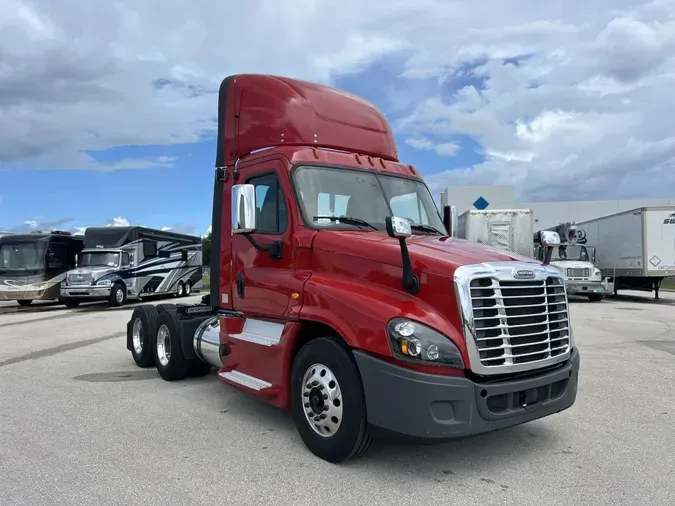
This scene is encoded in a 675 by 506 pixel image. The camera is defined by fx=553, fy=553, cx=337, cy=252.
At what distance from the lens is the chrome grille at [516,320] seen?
12.7 feet

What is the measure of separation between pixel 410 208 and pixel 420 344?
210 cm

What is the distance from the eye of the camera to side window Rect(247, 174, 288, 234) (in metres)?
5.07

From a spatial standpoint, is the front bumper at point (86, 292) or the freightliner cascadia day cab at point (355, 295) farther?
the front bumper at point (86, 292)

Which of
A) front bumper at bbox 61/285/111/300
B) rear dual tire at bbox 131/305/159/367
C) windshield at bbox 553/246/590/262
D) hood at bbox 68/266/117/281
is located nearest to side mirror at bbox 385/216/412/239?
rear dual tire at bbox 131/305/159/367

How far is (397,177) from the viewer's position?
5660 millimetres

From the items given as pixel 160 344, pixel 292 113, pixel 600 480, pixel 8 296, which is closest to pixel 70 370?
pixel 160 344

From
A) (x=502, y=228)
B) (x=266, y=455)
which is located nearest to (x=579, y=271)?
(x=502, y=228)

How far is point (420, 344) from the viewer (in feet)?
12.3

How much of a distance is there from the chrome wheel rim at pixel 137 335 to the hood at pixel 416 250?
4.54 metres

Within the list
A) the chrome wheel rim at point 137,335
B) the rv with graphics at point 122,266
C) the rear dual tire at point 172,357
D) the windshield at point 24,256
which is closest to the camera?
the rear dual tire at point 172,357

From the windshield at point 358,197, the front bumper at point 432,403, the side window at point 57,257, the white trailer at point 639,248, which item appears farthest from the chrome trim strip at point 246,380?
the white trailer at point 639,248

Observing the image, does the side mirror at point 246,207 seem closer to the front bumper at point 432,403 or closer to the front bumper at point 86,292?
the front bumper at point 432,403

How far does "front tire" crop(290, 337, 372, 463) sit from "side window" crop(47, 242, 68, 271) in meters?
20.6

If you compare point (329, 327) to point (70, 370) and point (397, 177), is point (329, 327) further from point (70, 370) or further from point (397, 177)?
point (70, 370)
